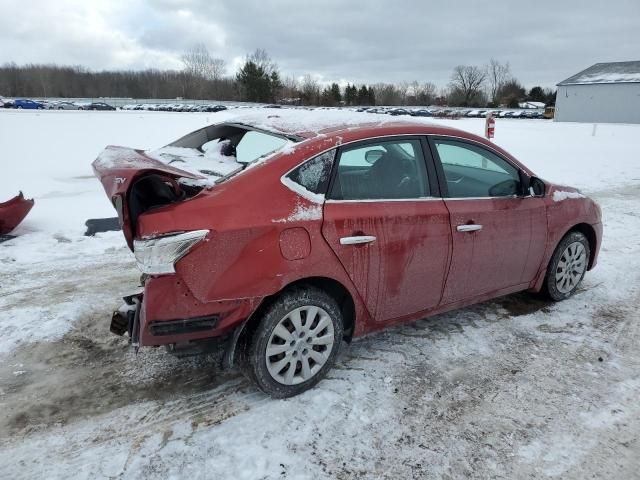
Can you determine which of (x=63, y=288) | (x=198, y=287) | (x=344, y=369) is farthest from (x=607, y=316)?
(x=63, y=288)

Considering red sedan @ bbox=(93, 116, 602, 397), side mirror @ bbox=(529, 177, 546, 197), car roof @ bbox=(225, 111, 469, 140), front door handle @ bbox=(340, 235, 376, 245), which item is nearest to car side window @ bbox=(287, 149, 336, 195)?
red sedan @ bbox=(93, 116, 602, 397)

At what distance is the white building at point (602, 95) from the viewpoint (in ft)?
163

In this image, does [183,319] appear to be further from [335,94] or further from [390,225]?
[335,94]

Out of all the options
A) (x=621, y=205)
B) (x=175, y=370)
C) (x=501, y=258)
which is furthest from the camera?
(x=621, y=205)

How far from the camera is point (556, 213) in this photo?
4.18 meters

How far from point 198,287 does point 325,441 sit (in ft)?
3.52

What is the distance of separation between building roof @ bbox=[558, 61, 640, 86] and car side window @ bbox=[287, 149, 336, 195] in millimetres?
57471

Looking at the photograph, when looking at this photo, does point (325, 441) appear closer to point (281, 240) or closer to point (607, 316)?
point (281, 240)

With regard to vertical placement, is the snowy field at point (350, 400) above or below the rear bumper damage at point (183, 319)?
below

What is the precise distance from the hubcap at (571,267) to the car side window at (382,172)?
1.87 metres

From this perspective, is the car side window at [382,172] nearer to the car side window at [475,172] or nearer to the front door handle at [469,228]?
the car side window at [475,172]

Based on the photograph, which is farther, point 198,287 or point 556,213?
point 556,213

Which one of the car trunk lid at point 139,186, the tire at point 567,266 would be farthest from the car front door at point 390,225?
the tire at point 567,266

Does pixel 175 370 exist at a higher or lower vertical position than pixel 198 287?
lower
